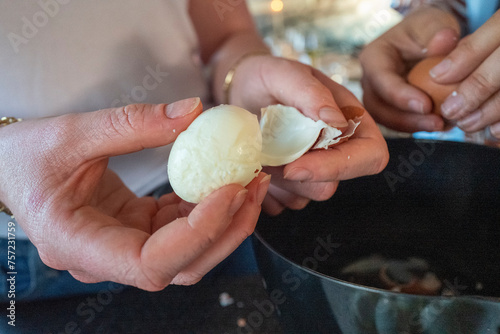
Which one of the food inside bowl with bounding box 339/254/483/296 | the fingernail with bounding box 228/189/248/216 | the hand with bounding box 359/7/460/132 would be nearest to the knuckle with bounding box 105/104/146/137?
the fingernail with bounding box 228/189/248/216

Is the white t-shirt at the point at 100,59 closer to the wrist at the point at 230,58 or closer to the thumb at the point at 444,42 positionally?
the wrist at the point at 230,58

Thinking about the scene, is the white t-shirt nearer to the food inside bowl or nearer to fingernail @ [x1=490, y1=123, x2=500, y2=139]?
the food inside bowl

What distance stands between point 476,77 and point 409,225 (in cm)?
26

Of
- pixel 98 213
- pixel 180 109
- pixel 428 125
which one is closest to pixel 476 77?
pixel 428 125

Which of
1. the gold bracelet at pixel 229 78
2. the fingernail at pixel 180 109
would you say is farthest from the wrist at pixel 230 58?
the fingernail at pixel 180 109

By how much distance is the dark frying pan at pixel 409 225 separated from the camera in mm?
490

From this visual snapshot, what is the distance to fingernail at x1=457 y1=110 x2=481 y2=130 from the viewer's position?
630 mm

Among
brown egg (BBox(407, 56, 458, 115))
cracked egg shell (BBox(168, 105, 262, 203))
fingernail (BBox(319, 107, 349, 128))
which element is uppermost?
cracked egg shell (BBox(168, 105, 262, 203))

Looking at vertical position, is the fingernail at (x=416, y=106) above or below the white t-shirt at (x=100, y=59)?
below

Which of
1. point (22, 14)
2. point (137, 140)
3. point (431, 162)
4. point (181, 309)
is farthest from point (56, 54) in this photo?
point (431, 162)

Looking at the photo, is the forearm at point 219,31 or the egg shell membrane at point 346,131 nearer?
the egg shell membrane at point 346,131

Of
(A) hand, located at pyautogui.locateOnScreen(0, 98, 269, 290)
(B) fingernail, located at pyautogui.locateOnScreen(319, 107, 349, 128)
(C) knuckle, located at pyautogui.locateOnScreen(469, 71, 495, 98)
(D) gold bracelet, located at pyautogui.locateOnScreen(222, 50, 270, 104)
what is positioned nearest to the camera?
(A) hand, located at pyautogui.locateOnScreen(0, 98, 269, 290)

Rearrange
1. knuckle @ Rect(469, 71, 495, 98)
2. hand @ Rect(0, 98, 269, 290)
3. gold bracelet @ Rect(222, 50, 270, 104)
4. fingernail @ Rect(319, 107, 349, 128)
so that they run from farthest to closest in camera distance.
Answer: gold bracelet @ Rect(222, 50, 270, 104)
knuckle @ Rect(469, 71, 495, 98)
fingernail @ Rect(319, 107, 349, 128)
hand @ Rect(0, 98, 269, 290)

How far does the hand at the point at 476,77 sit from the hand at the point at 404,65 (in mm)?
45
